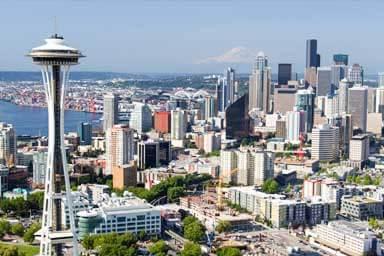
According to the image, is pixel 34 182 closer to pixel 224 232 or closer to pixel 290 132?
pixel 224 232

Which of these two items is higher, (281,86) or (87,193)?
(281,86)

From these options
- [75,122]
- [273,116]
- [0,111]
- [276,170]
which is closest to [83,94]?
[0,111]

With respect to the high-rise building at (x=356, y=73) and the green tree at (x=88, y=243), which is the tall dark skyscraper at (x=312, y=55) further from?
the green tree at (x=88, y=243)

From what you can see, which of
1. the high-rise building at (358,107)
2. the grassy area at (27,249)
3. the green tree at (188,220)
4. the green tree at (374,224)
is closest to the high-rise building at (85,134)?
the high-rise building at (358,107)

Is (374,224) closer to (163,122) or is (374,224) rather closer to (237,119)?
(237,119)

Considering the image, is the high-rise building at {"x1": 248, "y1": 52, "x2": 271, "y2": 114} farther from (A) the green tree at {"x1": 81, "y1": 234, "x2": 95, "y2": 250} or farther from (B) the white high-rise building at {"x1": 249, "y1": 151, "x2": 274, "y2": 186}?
(A) the green tree at {"x1": 81, "y1": 234, "x2": 95, "y2": 250}

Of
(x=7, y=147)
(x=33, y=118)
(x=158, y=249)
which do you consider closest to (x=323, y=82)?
(x=33, y=118)

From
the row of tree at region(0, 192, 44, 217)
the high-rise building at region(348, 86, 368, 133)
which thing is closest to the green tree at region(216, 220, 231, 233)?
the row of tree at region(0, 192, 44, 217)
